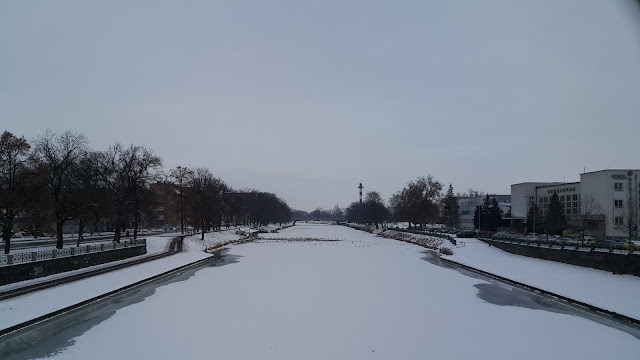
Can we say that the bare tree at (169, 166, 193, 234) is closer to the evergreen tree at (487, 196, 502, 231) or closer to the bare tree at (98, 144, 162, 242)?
the bare tree at (98, 144, 162, 242)

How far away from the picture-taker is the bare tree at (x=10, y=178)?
2969cm

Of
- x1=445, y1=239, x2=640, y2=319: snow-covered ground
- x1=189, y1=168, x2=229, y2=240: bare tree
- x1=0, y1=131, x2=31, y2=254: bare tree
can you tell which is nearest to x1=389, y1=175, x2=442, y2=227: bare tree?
x1=189, y1=168, x2=229, y2=240: bare tree

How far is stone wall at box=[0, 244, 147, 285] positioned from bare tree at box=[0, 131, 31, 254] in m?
4.21

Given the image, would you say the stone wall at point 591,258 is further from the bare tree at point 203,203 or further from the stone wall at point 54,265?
the bare tree at point 203,203

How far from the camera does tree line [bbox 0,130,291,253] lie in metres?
30.8

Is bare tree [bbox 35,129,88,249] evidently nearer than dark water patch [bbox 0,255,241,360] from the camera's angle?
No

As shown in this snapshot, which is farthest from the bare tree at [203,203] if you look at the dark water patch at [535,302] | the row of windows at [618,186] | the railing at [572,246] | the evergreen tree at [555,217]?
the row of windows at [618,186]

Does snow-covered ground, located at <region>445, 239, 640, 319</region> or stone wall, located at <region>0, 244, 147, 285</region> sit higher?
stone wall, located at <region>0, 244, 147, 285</region>

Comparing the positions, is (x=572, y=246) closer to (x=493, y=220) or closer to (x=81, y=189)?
(x=81, y=189)

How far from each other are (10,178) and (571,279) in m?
37.5

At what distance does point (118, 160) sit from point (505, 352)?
50.0 meters

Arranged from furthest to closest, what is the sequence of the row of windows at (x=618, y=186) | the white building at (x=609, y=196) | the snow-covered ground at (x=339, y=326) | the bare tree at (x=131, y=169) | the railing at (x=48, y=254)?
1. the row of windows at (x=618, y=186)
2. the white building at (x=609, y=196)
3. the bare tree at (x=131, y=169)
4. the railing at (x=48, y=254)
5. the snow-covered ground at (x=339, y=326)

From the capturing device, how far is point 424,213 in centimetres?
11019

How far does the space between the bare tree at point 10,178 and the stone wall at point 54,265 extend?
166 inches
